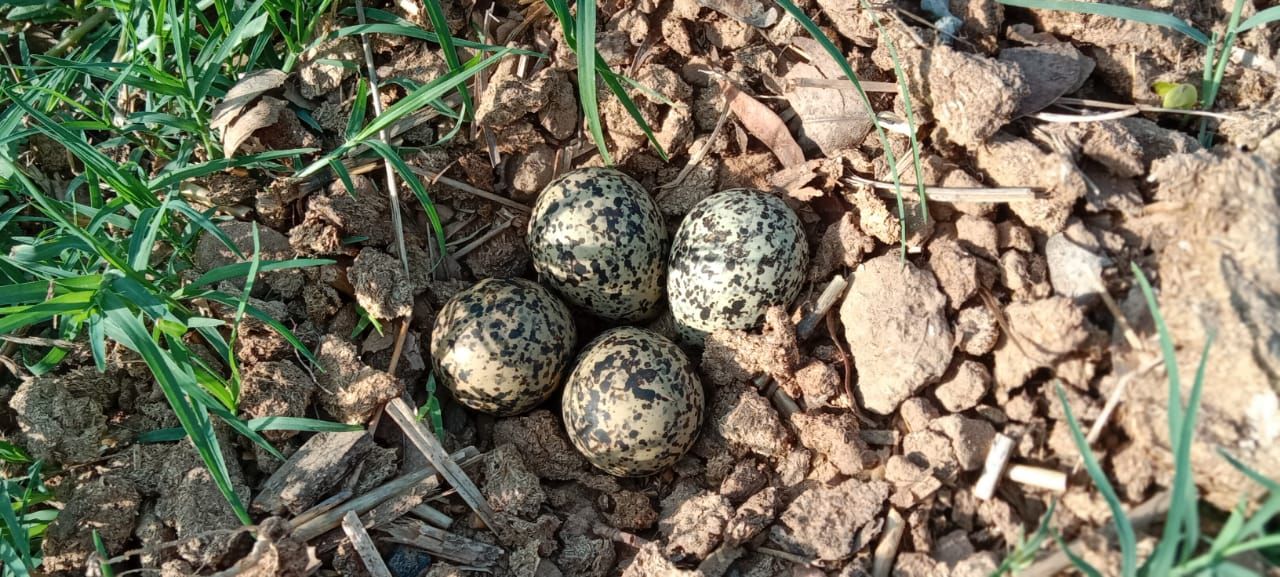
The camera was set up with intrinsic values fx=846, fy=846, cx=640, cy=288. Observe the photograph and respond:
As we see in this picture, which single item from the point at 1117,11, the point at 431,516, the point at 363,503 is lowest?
the point at 431,516

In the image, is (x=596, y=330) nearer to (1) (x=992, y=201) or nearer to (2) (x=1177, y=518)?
(1) (x=992, y=201)

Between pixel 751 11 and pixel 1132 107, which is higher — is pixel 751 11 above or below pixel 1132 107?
above

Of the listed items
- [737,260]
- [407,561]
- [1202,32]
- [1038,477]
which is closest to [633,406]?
[737,260]

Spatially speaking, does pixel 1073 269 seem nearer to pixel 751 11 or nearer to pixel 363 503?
pixel 751 11

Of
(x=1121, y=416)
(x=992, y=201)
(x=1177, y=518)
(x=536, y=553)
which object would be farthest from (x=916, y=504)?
(x=536, y=553)

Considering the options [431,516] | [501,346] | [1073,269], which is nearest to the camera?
[1073,269]

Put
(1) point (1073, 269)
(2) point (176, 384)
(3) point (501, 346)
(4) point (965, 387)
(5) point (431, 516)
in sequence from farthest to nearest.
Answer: (3) point (501, 346) < (5) point (431, 516) < (4) point (965, 387) < (1) point (1073, 269) < (2) point (176, 384)

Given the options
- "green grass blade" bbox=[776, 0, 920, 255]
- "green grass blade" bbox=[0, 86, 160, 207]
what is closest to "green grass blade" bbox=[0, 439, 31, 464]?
"green grass blade" bbox=[0, 86, 160, 207]

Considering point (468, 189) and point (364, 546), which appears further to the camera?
point (468, 189)
